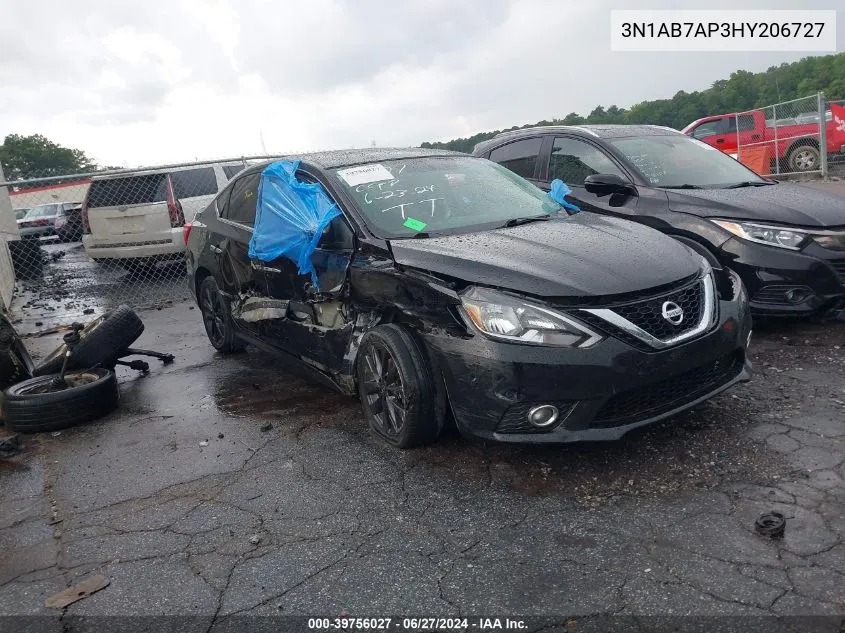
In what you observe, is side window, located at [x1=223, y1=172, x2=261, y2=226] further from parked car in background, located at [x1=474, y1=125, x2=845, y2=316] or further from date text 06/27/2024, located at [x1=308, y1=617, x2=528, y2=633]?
date text 06/27/2024, located at [x1=308, y1=617, x2=528, y2=633]

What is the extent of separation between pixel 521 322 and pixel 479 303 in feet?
0.75

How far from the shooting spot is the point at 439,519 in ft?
10.6

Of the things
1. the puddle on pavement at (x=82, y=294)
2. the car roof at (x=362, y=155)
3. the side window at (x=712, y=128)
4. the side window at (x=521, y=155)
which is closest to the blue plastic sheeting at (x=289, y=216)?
the car roof at (x=362, y=155)

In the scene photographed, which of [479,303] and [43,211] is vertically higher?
[43,211]

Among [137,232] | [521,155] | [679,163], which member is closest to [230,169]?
[137,232]

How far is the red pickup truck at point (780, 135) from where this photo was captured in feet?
54.3

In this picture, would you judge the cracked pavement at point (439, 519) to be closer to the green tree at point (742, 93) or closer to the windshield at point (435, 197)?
the windshield at point (435, 197)

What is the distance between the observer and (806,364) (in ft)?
15.7

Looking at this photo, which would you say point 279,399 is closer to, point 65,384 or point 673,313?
point 65,384

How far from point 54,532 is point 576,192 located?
4.84 meters

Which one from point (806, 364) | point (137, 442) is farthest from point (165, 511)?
point (806, 364)

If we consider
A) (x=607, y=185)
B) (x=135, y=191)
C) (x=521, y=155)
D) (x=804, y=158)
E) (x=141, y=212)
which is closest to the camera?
(x=607, y=185)

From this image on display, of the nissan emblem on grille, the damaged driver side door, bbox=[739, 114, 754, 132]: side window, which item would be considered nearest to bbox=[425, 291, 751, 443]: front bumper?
the nissan emblem on grille

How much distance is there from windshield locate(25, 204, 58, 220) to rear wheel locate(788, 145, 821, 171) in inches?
889
